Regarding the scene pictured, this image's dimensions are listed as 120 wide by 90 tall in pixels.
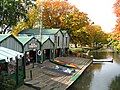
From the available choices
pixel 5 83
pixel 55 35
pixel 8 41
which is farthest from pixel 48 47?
pixel 5 83

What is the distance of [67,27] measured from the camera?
2144 inches

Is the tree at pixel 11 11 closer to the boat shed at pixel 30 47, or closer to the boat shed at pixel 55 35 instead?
the boat shed at pixel 55 35

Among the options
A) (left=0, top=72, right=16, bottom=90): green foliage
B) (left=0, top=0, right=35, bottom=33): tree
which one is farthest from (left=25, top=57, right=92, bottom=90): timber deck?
(left=0, top=0, right=35, bottom=33): tree

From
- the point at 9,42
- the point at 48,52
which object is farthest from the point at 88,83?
the point at 48,52

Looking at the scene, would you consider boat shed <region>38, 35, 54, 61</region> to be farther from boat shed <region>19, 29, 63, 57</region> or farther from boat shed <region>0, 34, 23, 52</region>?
boat shed <region>0, 34, 23, 52</region>

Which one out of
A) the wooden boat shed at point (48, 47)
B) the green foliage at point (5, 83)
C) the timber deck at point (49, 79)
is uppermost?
the wooden boat shed at point (48, 47)

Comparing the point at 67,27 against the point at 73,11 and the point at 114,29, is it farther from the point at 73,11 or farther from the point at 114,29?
the point at 114,29

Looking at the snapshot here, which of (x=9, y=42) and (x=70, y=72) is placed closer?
(x=9, y=42)

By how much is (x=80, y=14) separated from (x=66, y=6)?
4402 mm

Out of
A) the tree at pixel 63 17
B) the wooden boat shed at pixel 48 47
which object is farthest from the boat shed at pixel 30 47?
the tree at pixel 63 17

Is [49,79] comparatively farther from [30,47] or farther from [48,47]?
[48,47]

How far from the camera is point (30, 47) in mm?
29016

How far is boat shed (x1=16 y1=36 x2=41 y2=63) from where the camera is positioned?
2753cm

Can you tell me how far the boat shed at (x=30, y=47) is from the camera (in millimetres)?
27531
